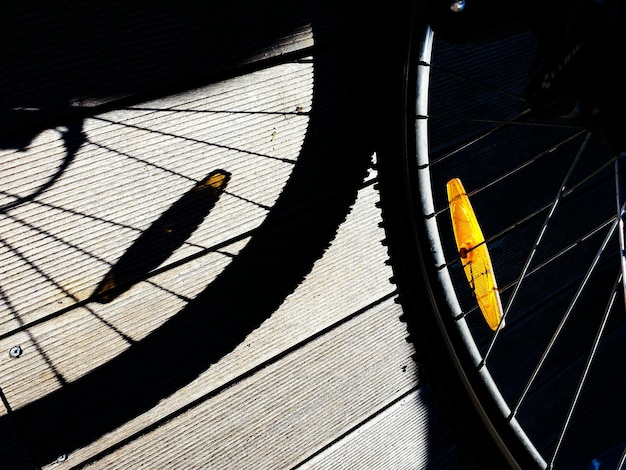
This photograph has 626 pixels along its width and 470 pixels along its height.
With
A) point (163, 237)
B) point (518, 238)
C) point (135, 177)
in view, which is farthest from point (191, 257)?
point (518, 238)

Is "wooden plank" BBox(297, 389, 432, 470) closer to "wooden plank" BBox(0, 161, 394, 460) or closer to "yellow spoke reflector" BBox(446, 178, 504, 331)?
"wooden plank" BBox(0, 161, 394, 460)

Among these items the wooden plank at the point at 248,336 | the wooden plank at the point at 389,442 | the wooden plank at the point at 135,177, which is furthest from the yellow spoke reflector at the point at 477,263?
the wooden plank at the point at 389,442

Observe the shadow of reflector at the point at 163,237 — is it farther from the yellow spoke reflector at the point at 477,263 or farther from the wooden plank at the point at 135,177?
the yellow spoke reflector at the point at 477,263

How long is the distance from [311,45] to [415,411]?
0.86m

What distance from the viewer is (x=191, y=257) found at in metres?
0.83

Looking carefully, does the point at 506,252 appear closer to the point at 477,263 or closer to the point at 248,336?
the point at 477,263

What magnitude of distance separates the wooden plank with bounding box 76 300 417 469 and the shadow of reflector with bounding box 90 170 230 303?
29 cm

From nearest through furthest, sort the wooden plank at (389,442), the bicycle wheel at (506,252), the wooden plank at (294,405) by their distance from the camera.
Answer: the bicycle wheel at (506,252) → the wooden plank at (294,405) → the wooden plank at (389,442)

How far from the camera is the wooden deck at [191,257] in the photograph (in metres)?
0.71

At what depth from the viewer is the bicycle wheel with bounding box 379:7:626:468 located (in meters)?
0.68

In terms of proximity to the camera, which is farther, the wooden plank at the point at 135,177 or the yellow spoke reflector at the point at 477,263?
the yellow spoke reflector at the point at 477,263

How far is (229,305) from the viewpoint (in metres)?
0.90

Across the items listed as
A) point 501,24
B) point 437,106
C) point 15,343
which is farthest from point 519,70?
point 15,343

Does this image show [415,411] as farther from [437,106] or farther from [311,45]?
[311,45]
